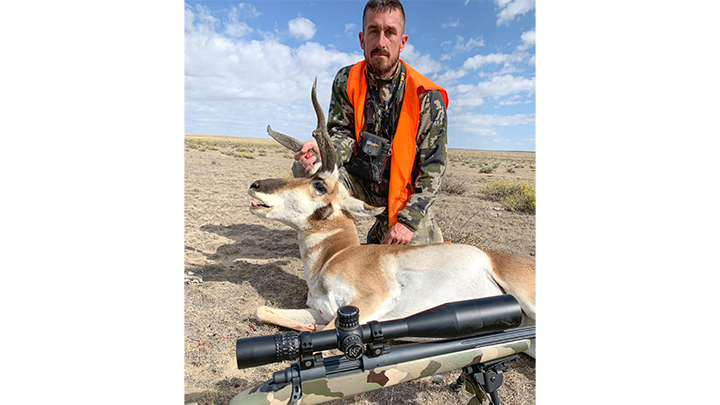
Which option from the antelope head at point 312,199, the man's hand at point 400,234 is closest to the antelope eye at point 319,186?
the antelope head at point 312,199

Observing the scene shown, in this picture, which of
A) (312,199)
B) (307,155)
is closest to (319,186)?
(312,199)

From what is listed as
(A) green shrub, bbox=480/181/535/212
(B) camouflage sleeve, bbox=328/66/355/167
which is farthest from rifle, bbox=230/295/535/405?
(A) green shrub, bbox=480/181/535/212

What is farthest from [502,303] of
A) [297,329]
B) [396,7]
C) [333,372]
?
[396,7]

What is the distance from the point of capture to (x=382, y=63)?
4.69 m

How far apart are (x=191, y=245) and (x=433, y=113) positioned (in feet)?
14.4

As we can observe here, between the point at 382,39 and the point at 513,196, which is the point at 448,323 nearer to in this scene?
the point at 382,39

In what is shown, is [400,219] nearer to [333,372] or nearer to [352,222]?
[352,222]

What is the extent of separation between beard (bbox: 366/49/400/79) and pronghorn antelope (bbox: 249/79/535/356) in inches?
62.5

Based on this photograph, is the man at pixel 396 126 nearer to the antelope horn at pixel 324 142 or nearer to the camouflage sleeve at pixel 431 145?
the camouflage sleeve at pixel 431 145

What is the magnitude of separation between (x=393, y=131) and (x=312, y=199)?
1.78 meters

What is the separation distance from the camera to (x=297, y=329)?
334cm

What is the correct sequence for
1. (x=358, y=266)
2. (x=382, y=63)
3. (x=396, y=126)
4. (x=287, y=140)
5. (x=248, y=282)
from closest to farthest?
(x=358, y=266) → (x=287, y=140) → (x=248, y=282) → (x=382, y=63) → (x=396, y=126)

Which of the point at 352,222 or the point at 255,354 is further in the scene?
the point at 352,222

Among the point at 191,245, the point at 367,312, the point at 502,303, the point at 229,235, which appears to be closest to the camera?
the point at 502,303
